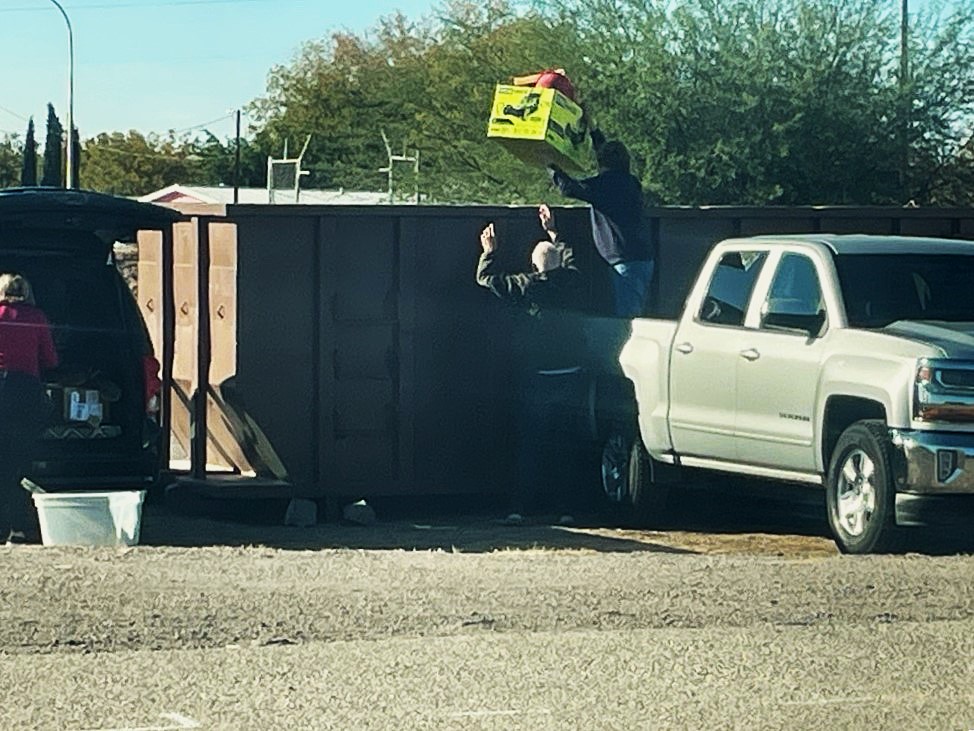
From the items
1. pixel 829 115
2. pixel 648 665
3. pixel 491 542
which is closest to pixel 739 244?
pixel 491 542

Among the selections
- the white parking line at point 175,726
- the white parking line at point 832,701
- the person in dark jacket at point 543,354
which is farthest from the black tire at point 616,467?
the white parking line at point 175,726

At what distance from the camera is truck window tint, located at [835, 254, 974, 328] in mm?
12828

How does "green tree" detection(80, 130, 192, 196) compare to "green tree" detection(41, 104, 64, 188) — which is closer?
"green tree" detection(41, 104, 64, 188)

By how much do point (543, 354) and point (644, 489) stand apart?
50.0 inches

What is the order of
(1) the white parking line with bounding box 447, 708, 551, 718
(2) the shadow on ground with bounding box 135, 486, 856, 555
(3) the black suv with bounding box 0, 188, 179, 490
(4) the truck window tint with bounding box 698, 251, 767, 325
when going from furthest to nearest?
(4) the truck window tint with bounding box 698, 251, 767, 325 → (2) the shadow on ground with bounding box 135, 486, 856, 555 → (3) the black suv with bounding box 0, 188, 179, 490 → (1) the white parking line with bounding box 447, 708, 551, 718

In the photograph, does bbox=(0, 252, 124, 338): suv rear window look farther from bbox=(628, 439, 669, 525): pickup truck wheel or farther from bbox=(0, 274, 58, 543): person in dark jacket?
bbox=(628, 439, 669, 525): pickup truck wheel

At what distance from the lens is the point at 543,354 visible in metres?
15.0

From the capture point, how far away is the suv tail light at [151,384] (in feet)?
43.5

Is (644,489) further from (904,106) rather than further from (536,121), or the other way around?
(904,106)

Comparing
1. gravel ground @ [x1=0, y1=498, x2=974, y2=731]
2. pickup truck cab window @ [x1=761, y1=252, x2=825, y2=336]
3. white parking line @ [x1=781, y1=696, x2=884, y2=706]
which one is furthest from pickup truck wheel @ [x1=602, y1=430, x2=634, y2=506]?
white parking line @ [x1=781, y1=696, x2=884, y2=706]

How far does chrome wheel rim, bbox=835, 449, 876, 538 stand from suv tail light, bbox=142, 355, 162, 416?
4.37 meters

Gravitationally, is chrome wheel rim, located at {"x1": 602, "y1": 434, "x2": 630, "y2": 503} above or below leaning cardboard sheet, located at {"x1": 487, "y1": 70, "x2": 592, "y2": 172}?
below

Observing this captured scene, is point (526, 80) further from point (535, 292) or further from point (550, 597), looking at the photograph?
point (550, 597)

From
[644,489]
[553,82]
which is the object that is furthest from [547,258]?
[644,489]
